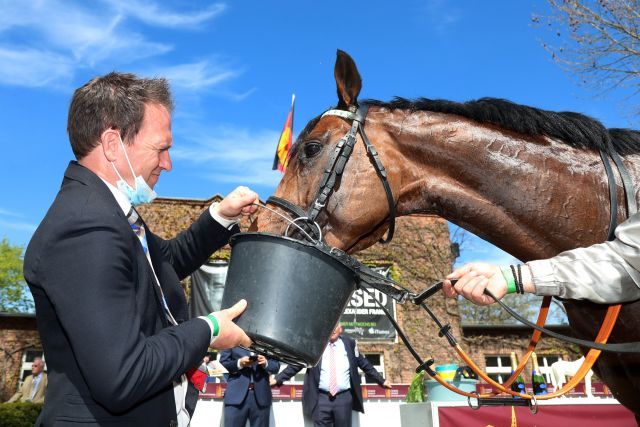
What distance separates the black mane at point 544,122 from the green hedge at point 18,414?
1110cm

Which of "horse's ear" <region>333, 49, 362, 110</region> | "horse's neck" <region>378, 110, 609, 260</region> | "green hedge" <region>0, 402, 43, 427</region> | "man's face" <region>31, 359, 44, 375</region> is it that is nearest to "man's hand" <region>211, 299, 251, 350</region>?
"horse's neck" <region>378, 110, 609, 260</region>

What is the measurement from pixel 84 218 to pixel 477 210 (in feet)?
5.90

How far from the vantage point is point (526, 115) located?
275 cm

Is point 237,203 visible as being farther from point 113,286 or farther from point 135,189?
point 113,286

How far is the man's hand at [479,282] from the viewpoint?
80.0 inches

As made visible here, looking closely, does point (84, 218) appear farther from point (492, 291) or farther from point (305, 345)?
point (492, 291)

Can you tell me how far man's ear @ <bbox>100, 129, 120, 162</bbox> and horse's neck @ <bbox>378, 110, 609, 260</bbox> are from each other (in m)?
1.36

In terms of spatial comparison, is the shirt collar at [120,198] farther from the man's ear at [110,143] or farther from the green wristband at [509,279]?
the green wristband at [509,279]

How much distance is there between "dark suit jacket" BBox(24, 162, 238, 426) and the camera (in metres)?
1.44

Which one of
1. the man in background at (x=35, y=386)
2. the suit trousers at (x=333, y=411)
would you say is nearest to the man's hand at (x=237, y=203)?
the suit trousers at (x=333, y=411)

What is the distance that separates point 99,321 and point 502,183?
1919mm

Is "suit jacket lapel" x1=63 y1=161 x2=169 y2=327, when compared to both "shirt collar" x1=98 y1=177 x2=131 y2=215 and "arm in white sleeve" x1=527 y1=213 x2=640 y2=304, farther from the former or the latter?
"arm in white sleeve" x1=527 y1=213 x2=640 y2=304

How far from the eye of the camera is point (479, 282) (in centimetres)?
206

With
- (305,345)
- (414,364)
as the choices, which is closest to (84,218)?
(305,345)
